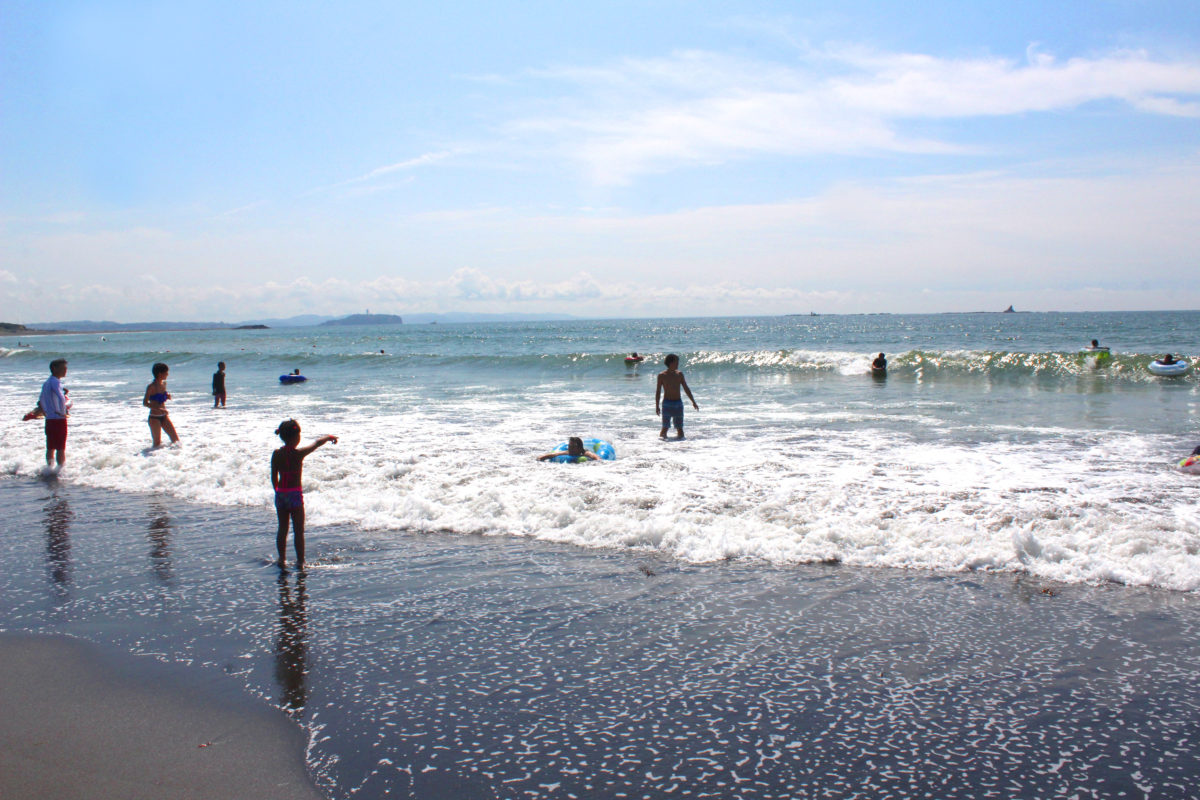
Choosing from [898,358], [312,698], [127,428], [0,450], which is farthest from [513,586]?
[898,358]

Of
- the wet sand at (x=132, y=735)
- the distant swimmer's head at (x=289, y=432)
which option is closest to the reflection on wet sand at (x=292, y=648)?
the wet sand at (x=132, y=735)

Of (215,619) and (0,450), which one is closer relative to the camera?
(215,619)

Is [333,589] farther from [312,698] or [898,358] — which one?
[898,358]

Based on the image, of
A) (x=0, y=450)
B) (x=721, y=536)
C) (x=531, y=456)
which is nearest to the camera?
(x=721, y=536)

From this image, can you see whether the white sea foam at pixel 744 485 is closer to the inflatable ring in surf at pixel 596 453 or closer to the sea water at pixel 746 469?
the sea water at pixel 746 469

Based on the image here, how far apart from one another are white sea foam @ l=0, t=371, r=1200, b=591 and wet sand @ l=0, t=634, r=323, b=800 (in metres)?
4.03

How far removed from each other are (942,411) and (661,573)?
47.3ft

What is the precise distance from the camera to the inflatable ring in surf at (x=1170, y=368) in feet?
93.2

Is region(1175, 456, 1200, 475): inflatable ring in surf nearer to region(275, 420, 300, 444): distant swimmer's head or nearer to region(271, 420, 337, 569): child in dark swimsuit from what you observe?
region(271, 420, 337, 569): child in dark swimsuit

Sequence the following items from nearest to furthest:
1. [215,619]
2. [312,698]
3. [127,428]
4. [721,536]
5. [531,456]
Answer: [312,698]
[215,619]
[721,536]
[531,456]
[127,428]

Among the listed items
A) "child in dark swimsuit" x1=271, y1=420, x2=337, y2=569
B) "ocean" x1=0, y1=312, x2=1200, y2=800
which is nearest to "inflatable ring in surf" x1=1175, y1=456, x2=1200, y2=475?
"ocean" x1=0, y1=312, x2=1200, y2=800

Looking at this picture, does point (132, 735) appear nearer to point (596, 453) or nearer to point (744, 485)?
point (744, 485)

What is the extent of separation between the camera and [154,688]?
189 inches

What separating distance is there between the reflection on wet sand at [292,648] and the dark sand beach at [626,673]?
0.07 ft
